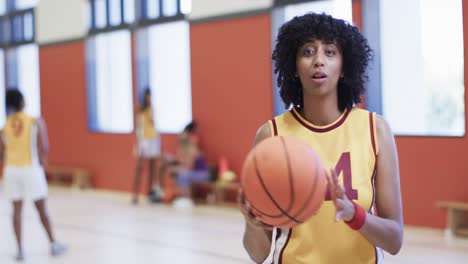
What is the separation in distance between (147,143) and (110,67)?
6.14ft

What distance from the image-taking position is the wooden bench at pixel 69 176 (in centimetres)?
1011

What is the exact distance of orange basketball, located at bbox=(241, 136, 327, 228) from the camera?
162 cm

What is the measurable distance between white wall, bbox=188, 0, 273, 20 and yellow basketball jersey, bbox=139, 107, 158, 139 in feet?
4.45

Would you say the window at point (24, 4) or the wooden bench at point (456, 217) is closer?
the wooden bench at point (456, 217)

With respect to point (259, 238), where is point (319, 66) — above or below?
A: above

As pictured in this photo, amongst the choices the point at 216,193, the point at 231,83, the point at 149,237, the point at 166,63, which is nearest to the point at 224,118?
the point at 231,83

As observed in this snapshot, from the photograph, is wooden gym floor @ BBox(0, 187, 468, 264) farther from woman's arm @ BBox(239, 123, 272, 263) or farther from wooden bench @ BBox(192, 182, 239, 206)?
woman's arm @ BBox(239, 123, 272, 263)

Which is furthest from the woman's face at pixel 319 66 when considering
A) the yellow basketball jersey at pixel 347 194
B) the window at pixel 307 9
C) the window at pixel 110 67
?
the window at pixel 110 67

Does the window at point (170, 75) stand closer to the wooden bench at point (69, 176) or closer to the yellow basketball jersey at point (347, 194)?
the wooden bench at point (69, 176)

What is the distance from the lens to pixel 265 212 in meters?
1.66

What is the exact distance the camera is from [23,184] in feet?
17.6

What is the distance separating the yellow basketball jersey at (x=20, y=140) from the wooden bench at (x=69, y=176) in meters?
4.66

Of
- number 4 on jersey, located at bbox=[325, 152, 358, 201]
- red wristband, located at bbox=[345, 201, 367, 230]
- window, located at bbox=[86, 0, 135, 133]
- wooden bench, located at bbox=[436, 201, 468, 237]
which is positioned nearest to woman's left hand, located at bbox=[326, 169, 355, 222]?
red wristband, located at bbox=[345, 201, 367, 230]

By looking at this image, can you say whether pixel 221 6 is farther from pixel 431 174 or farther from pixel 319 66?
pixel 319 66
